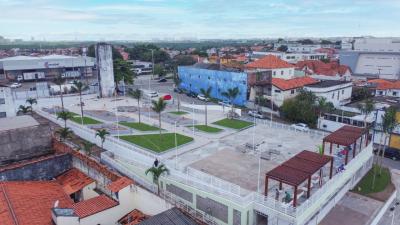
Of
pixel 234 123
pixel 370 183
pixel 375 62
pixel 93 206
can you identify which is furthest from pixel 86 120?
pixel 375 62

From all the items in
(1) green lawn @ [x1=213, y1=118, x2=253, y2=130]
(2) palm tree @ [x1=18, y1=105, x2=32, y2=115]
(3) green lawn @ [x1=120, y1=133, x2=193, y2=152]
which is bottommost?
(1) green lawn @ [x1=213, y1=118, x2=253, y2=130]

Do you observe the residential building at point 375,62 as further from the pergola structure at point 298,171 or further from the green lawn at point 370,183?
the pergola structure at point 298,171

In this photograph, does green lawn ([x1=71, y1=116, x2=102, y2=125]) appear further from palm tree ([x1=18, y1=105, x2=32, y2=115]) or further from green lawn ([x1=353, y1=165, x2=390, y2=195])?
green lawn ([x1=353, y1=165, x2=390, y2=195])

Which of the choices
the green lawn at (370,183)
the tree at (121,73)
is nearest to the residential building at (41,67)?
the tree at (121,73)

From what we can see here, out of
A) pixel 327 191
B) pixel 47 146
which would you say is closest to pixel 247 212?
pixel 327 191

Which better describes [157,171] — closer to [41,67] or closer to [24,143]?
[24,143]

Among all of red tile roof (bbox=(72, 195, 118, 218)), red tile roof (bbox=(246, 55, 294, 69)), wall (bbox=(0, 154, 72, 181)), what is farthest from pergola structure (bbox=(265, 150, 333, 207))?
red tile roof (bbox=(246, 55, 294, 69))

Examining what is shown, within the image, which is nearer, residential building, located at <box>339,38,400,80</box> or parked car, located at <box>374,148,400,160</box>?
parked car, located at <box>374,148,400,160</box>

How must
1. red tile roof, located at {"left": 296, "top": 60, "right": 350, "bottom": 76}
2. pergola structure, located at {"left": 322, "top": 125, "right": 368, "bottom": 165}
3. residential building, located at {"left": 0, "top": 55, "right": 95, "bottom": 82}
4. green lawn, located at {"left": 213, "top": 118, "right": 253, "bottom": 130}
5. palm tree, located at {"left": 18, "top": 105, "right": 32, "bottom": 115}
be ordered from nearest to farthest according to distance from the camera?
1. pergola structure, located at {"left": 322, "top": 125, "right": 368, "bottom": 165}
2. green lawn, located at {"left": 213, "top": 118, "right": 253, "bottom": 130}
3. palm tree, located at {"left": 18, "top": 105, "right": 32, "bottom": 115}
4. red tile roof, located at {"left": 296, "top": 60, "right": 350, "bottom": 76}
5. residential building, located at {"left": 0, "top": 55, "right": 95, "bottom": 82}
